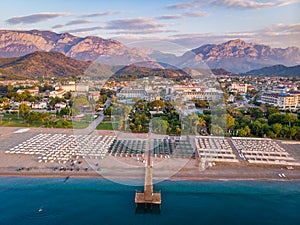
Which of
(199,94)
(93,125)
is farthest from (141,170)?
(199,94)

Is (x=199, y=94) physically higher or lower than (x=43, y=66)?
lower

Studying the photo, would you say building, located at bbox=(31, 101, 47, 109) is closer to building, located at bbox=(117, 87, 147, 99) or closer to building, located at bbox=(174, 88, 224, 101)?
building, located at bbox=(117, 87, 147, 99)

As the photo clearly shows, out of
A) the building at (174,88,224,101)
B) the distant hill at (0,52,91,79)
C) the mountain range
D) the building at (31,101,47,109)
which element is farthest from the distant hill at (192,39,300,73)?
the building at (31,101,47,109)

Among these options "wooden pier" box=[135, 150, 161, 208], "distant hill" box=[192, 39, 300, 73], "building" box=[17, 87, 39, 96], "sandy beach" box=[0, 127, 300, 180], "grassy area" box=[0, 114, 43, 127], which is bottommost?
"wooden pier" box=[135, 150, 161, 208]

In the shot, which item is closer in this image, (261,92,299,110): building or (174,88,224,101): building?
(174,88,224,101): building

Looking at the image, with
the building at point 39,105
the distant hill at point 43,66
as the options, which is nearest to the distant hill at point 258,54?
the distant hill at point 43,66

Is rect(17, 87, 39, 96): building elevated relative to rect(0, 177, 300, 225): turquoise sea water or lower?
elevated

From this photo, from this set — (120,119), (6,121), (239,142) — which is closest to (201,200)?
(239,142)

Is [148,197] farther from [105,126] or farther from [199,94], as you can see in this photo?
[199,94]
